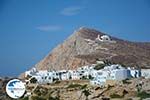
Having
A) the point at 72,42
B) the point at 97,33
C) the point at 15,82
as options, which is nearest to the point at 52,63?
the point at 72,42

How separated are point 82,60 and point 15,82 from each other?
125ft

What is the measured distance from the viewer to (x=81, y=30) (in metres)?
65.8

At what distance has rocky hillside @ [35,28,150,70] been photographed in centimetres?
4769

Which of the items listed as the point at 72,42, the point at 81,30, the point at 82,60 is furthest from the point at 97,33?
the point at 82,60

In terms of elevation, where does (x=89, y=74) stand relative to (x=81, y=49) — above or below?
below

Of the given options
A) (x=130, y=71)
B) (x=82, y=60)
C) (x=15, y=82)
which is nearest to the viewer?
(x=15, y=82)

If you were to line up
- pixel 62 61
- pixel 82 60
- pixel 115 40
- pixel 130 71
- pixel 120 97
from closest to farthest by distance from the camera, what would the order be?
1. pixel 120 97
2. pixel 130 71
3. pixel 82 60
4. pixel 62 61
5. pixel 115 40

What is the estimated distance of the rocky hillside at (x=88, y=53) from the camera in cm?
4769

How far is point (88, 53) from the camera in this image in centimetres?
5228

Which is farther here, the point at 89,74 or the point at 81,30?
the point at 81,30

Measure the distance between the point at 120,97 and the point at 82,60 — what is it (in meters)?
31.1

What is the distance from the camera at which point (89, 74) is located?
3316cm

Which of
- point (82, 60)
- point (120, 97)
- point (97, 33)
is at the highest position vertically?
point (97, 33)

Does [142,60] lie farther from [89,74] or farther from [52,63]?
[89,74]
